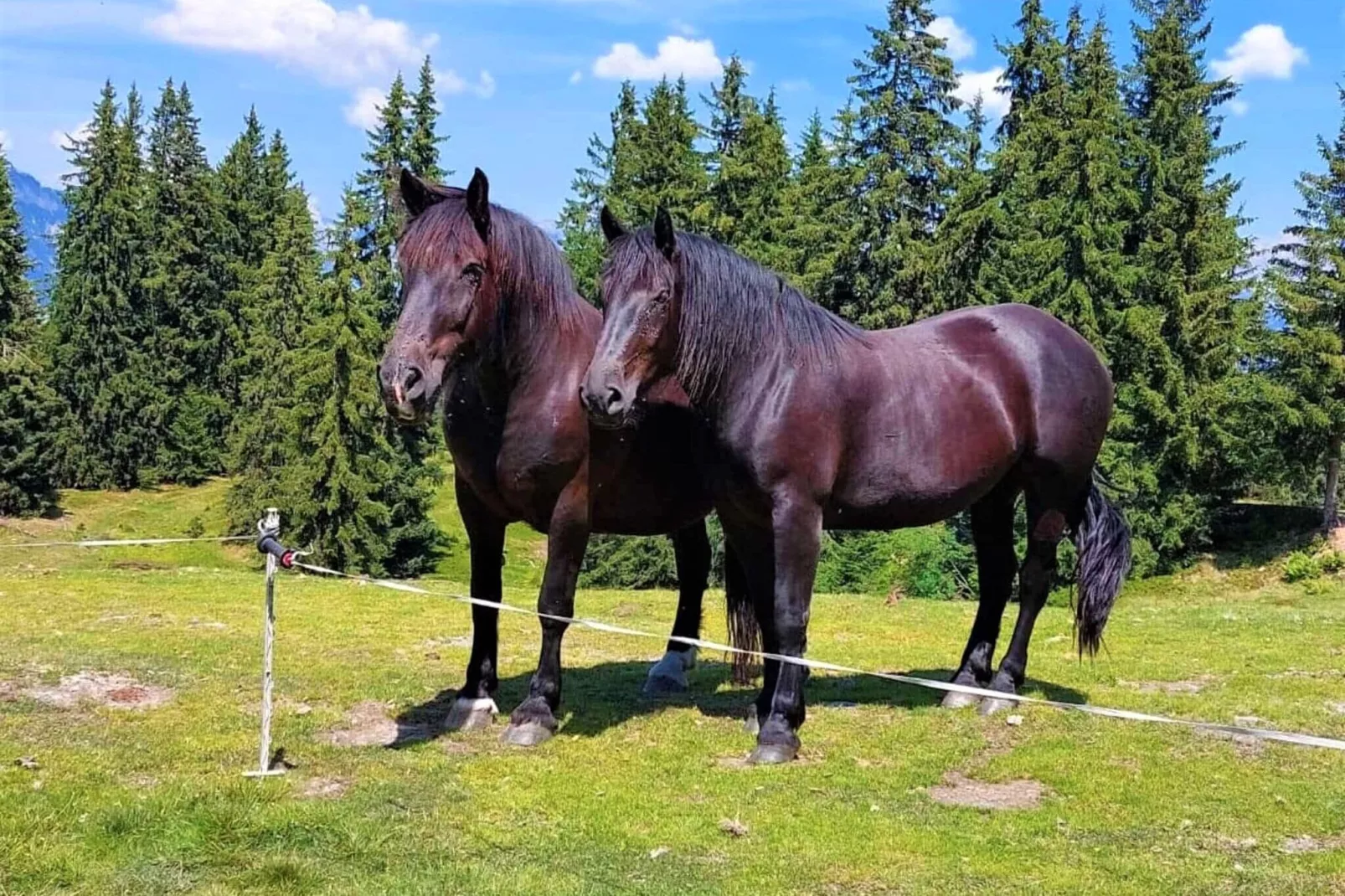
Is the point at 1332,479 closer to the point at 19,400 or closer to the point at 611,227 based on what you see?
the point at 611,227

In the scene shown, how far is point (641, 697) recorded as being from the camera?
7230mm

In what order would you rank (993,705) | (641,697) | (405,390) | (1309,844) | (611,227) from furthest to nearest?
(641,697)
(993,705)
(611,227)
(405,390)
(1309,844)

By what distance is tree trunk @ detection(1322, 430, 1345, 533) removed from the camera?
26.3 metres

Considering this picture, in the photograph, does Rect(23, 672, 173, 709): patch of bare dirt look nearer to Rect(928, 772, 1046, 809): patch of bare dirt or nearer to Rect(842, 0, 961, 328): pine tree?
Rect(928, 772, 1046, 809): patch of bare dirt

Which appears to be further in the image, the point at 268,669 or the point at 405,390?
the point at 268,669

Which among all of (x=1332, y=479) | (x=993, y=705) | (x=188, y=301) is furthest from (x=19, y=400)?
(x=1332, y=479)

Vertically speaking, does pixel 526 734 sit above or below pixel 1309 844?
below

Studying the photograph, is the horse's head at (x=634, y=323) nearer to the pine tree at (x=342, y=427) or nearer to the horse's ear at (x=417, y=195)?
the horse's ear at (x=417, y=195)

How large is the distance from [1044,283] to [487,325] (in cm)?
2501

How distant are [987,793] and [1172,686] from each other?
3.38 m

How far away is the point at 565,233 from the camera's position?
41656 millimetres

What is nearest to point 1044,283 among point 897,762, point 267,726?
point 897,762

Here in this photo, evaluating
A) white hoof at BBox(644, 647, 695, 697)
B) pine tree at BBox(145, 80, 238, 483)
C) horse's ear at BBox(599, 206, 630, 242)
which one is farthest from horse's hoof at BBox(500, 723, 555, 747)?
pine tree at BBox(145, 80, 238, 483)

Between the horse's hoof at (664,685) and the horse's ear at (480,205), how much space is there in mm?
3504
